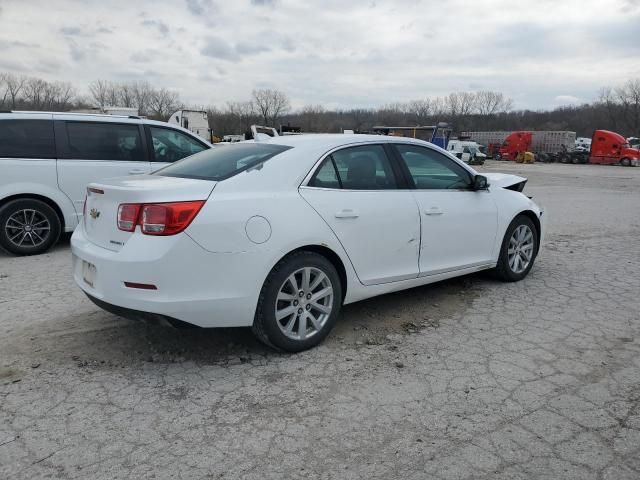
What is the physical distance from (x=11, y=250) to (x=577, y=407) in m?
6.55

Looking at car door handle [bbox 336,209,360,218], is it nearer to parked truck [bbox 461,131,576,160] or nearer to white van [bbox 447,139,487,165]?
white van [bbox 447,139,487,165]

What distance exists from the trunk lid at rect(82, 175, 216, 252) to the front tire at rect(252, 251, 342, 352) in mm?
748

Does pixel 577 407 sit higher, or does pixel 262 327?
pixel 262 327

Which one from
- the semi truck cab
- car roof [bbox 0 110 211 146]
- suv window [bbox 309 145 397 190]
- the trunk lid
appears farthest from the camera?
the semi truck cab

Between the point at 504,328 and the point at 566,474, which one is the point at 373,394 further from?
the point at 504,328

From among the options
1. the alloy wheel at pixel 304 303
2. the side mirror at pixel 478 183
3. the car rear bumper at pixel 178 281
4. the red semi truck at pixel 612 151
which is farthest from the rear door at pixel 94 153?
the red semi truck at pixel 612 151

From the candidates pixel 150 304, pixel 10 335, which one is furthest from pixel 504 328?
pixel 10 335

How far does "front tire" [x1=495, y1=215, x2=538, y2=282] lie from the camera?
17.4 ft

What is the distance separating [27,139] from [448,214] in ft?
17.6

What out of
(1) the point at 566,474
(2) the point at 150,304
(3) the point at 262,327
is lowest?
(1) the point at 566,474

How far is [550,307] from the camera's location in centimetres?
474

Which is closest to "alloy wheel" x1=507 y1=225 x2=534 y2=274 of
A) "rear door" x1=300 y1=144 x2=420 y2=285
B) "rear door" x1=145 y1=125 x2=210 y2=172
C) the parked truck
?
"rear door" x1=300 y1=144 x2=420 y2=285

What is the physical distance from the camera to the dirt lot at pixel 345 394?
2496 millimetres

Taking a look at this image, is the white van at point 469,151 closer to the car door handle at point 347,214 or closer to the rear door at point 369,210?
the rear door at point 369,210
